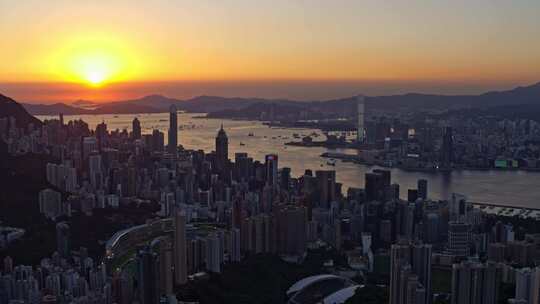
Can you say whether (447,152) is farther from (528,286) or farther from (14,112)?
(528,286)

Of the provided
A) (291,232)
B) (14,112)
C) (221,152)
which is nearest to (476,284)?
(291,232)

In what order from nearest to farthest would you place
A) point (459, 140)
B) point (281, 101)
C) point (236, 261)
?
1. point (236, 261)
2. point (459, 140)
3. point (281, 101)

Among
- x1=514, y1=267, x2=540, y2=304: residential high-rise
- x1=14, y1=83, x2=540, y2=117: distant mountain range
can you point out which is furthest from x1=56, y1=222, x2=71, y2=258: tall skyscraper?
x1=14, y1=83, x2=540, y2=117: distant mountain range

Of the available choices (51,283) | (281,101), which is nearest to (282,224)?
(51,283)

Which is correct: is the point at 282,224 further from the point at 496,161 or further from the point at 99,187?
the point at 496,161

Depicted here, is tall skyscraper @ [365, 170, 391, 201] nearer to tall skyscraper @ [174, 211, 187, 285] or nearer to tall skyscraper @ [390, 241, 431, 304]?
tall skyscraper @ [390, 241, 431, 304]

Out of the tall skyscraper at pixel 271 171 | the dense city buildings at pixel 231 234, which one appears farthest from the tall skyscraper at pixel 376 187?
the tall skyscraper at pixel 271 171
